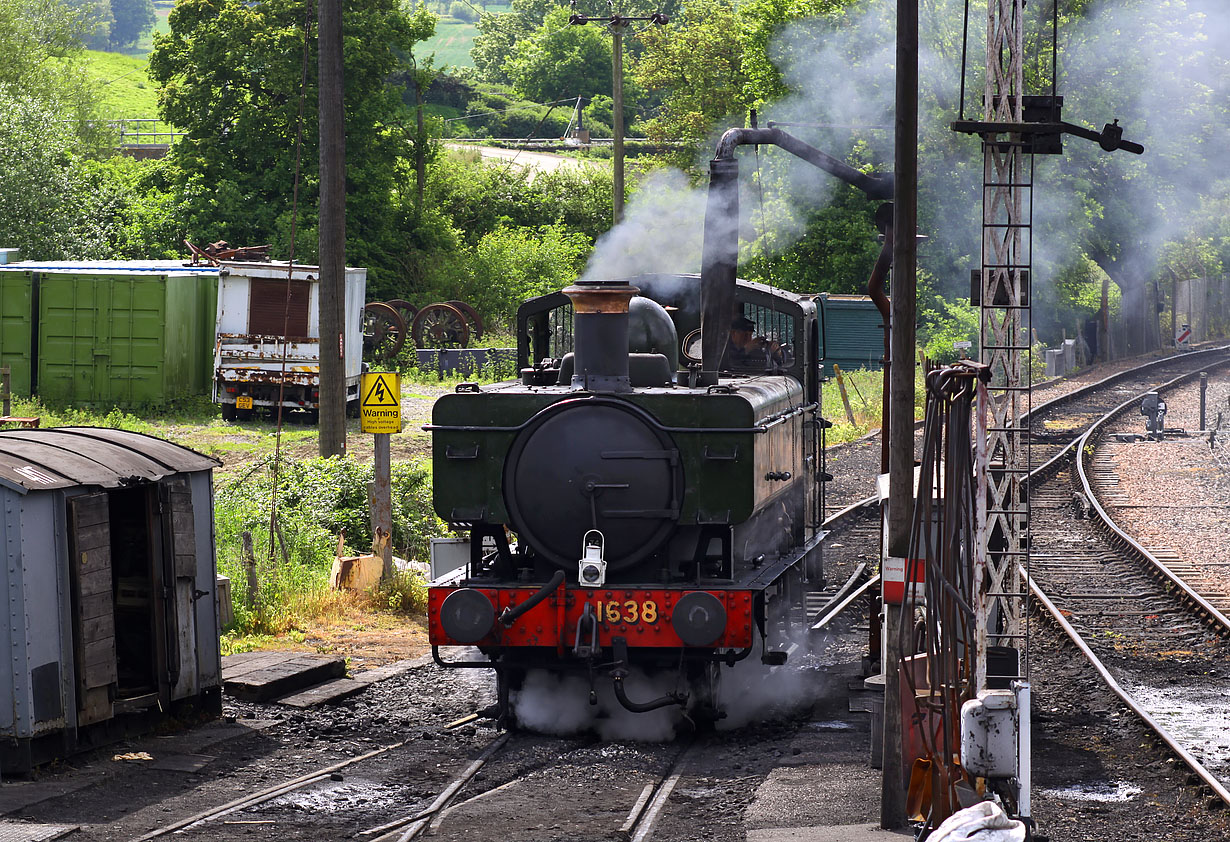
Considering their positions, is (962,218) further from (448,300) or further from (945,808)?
(945,808)

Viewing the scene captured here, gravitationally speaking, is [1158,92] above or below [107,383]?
above

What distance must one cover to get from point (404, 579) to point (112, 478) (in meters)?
5.02

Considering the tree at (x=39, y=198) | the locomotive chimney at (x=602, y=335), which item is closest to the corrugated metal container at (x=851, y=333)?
the tree at (x=39, y=198)

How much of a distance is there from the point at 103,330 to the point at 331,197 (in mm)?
12328

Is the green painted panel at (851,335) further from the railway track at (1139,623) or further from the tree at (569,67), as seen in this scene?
the tree at (569,67)

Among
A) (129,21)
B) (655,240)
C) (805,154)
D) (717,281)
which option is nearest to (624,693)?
(717,281)

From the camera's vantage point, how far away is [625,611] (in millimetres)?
8344

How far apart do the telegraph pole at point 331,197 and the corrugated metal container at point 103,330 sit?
1136 centimetres

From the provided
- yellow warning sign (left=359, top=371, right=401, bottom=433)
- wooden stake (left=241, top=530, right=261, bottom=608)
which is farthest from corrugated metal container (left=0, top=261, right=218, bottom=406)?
wooden stake (left=241, top=530, right=261, bottom=608)

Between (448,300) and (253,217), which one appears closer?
(253,217)

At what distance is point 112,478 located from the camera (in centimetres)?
841

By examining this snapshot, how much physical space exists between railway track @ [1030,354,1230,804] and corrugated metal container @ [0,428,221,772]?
242 inches

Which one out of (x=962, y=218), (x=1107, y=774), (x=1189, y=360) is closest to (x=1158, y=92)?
(x=962, y=218)

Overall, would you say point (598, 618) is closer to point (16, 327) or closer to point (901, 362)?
point (901, 362)
